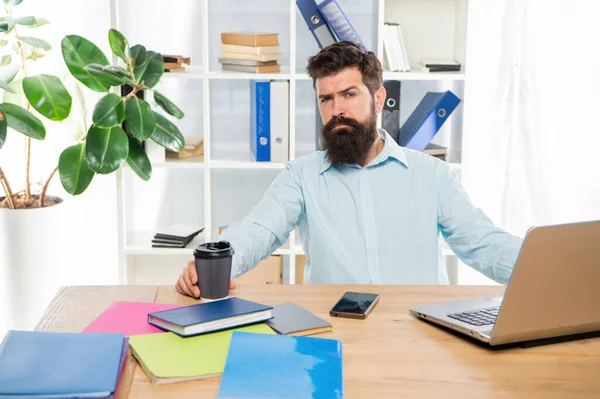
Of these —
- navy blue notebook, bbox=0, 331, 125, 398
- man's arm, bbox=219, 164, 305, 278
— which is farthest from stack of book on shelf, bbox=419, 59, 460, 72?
navy blue notebook, bbox=0, 331, 125, 398

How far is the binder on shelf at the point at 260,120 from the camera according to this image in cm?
325

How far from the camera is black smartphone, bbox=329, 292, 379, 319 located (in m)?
1.54

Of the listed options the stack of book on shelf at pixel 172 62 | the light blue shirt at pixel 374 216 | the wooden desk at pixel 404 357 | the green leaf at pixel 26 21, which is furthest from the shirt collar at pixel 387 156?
the green leaf at pixel 26 21

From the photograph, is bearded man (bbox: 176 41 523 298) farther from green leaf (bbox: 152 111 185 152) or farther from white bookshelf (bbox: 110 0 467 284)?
white bookshelf (bbox: 110 0 467 284)

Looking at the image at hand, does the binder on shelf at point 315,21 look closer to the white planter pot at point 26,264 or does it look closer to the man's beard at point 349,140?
the man's beard at point 349,140

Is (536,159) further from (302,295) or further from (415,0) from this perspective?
(302,295)

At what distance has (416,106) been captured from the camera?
3570 millimetres

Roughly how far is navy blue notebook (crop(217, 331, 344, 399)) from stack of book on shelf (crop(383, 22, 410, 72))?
2120 mm

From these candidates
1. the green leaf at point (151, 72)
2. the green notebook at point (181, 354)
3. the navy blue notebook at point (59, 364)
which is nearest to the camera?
the navy blue notebook at point (59, 364)

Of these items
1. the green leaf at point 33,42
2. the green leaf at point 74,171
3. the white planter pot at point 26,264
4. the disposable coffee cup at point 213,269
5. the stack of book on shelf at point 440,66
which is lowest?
the white planter pot at point 26,264

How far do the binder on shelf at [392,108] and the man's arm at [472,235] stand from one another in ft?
3.34

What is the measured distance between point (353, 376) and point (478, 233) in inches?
37.9

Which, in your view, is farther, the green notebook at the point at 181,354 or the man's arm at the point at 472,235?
the man's arm at the point at 472,235

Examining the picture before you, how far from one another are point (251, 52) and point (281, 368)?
7.23ft
